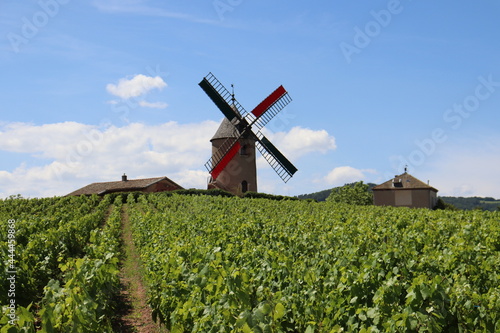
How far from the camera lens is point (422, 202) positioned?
59031 millimetres

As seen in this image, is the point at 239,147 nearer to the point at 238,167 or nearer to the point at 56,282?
the point at 238,167

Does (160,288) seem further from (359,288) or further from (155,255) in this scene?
(359,288)

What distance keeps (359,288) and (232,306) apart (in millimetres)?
1908

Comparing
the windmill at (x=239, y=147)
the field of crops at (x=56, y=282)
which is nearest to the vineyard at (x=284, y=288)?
the field of crops at (x=56, y=282)

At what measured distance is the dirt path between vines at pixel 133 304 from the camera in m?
8.85

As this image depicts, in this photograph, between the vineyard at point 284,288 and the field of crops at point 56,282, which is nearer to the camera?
the vineyard at point 284,288

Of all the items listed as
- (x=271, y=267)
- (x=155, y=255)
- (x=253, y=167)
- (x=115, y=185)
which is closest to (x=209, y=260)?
(x=271, y=267)

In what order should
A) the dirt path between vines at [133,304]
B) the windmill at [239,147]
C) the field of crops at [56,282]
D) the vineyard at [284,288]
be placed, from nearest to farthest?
the vineyard at [284,288], the field of crops at [56,282], the dirt path between vines at [133,304], the windmill at [239,147]

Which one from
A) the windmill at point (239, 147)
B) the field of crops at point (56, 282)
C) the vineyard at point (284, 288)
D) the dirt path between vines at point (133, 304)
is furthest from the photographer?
the windmill at point (239, 147)

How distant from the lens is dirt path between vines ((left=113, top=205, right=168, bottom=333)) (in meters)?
8.85

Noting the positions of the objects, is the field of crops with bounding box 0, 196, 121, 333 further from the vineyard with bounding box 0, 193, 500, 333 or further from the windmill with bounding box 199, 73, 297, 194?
the windmill with bounding box 199, 73, 297, 194

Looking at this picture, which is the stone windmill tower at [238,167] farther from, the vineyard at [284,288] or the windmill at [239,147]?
the vineyard at [284,288]

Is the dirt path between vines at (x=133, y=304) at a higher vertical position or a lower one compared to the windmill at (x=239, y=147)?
lower

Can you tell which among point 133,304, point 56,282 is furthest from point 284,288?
point 133,304
